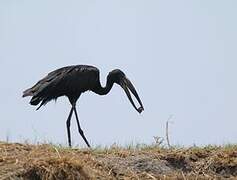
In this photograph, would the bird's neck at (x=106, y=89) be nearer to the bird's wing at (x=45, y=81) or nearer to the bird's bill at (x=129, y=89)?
the bird's bill at (x=129, y=89)

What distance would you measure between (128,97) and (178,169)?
13.4 feet

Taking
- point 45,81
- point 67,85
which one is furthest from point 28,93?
point 67,85

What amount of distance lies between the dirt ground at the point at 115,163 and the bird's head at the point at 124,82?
3.25 meters

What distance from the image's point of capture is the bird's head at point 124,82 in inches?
481

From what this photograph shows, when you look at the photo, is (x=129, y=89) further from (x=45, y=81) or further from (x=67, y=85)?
(x=45, y=81)

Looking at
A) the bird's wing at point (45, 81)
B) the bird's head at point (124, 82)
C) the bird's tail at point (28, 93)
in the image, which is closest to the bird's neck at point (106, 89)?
the bird's head at point (124, 82)

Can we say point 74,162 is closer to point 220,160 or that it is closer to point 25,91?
point 220,160

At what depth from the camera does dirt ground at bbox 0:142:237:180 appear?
7.21m

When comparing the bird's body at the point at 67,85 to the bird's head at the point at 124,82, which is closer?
the bird's body at the point at 67,85

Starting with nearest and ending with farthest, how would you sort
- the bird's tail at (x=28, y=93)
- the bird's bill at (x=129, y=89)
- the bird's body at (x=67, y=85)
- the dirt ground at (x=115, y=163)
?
the dirt ground at (x=115, y=163) < the bird's tail at (x=28, y=93) < the bird's body at (x=67, y=85) < the bird's bill at (x=129, y=89)

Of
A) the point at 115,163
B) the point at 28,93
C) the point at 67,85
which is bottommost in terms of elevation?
the point at 115,163

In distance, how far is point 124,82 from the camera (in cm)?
1235

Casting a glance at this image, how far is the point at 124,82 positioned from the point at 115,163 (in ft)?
14.7

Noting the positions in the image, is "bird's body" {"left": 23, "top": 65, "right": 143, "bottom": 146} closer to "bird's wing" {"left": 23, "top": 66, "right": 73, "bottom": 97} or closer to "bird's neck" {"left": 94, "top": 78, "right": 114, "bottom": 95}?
"bird's wing" {"left": 23, "top": 66, "right": 73, "bottom": 97}
